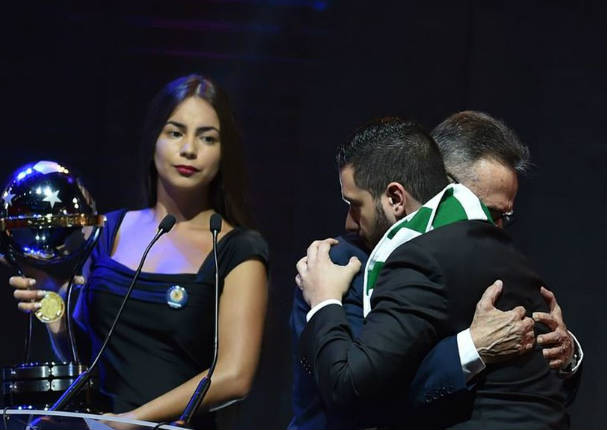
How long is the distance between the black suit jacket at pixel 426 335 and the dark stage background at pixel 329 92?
1781 millimetres

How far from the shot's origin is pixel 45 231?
248cm

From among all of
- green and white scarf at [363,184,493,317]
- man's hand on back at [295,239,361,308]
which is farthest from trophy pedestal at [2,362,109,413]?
green and white scarf at [363,184,493,317]

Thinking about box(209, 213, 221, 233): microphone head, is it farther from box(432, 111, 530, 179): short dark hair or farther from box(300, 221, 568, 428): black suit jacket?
box(432, 111, 530, 179): short dark hair

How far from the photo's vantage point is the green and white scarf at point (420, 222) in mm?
2180

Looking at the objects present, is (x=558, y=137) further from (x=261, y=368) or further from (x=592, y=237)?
(x=261, y=368)

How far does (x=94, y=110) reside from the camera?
3.82 meters

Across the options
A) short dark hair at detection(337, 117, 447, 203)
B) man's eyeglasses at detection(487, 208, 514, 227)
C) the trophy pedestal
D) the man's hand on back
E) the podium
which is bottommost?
the trophy pedestal

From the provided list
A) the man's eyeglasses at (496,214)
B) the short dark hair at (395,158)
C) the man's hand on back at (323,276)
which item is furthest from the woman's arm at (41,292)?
the man's eyeglasses at (496,214)

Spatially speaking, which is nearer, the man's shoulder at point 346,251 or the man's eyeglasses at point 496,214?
the man's shoulder at point 346,251

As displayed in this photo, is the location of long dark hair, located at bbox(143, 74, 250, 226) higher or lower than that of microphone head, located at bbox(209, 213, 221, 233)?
higher

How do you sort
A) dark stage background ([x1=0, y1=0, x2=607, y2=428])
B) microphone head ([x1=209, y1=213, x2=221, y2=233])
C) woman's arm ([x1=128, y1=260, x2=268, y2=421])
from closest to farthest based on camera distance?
microphone head ([x1=209, y1=213, x2=221, y2=233])
woman's arm ([x1=128, y1=260, x2=268, y2=421])
dark stage background ([x1=0, y1=0, x2=607, y2=428])

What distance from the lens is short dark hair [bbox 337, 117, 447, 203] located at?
228cm

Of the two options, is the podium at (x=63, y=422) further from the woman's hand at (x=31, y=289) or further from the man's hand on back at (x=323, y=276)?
the woman's hand at (x=31, y=289)

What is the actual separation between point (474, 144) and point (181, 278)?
0.77 meters
